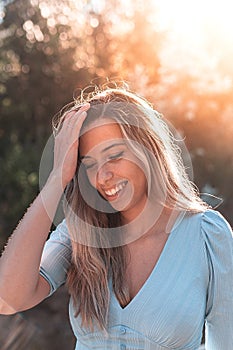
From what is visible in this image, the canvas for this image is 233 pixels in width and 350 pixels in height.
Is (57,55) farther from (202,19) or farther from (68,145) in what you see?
(68,145)

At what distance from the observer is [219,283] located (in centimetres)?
209

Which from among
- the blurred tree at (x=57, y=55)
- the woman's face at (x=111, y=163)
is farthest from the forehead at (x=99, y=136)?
the blurred tree at (x=57, y=55)

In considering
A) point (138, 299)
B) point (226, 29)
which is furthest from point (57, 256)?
point (226, 29)

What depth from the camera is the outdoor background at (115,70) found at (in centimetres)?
637

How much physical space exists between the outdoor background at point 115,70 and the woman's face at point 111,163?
3640 millimetres

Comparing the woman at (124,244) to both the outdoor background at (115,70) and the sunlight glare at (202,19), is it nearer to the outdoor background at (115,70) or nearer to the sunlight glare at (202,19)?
the outdoor background at (115,70)

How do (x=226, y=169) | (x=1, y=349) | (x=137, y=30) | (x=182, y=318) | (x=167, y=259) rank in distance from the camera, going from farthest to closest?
(x=137, y=30) < (x=226, y=169) < (x=1, y=349) < (x=167, y=259) < (x=182, y=318)

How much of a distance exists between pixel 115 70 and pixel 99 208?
15.1 ft

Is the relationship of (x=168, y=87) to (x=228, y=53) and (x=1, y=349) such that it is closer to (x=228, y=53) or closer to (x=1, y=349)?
(x=228, y=53)

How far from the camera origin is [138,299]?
213 cm

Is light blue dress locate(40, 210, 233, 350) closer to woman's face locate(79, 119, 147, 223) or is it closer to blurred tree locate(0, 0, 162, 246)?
woman's face locate(79, 119, 147, 223)

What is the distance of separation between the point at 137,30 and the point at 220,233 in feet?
16.7

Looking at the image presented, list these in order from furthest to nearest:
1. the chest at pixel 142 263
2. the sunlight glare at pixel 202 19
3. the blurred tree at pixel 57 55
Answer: the blurred tree at pixel 57 55 → the sunlight glare at pixel 202 19 → the chest at pixel 142 263

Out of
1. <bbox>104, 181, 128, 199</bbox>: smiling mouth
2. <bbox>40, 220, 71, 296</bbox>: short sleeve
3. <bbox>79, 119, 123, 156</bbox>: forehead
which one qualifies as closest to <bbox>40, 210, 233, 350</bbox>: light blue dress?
<bbox>40, 220, 71, 296</bbox>: short sleeve
